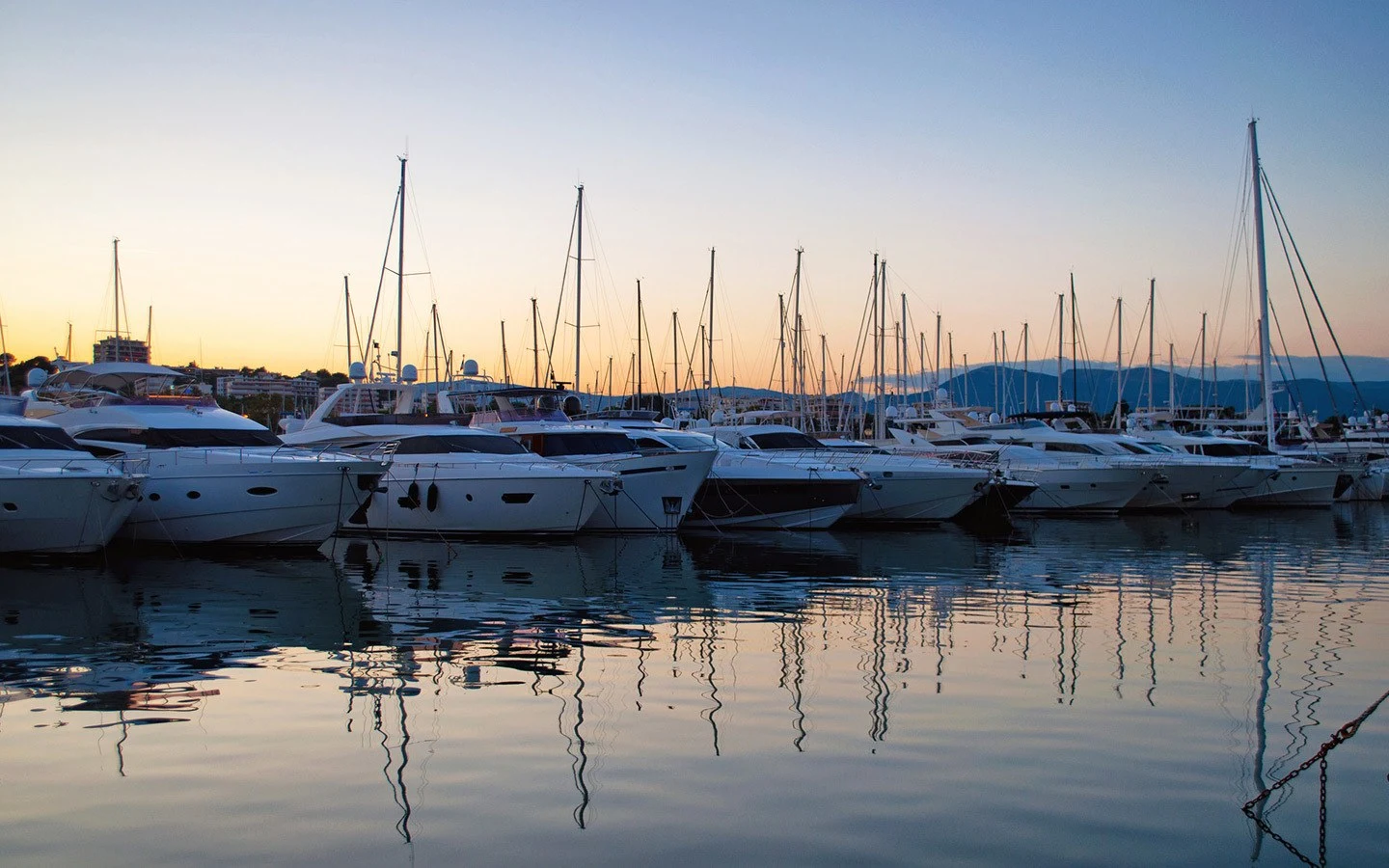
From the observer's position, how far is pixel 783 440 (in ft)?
105

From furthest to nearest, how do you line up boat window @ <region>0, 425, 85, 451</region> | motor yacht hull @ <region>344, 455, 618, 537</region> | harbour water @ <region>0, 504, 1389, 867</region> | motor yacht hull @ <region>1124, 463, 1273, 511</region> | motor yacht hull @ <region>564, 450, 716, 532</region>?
1. motor yacht hull @ <region>1124, 463, 1273, 511</region>
2. motor yacht hull @ <region>564, 450, 716, 532</region>
3. motor yacht hull @ <region>344, 455, 618, 537</region>
4. boat window @ <region>0, 425, 85, 451</region>
5. harbour water @ <region>0, 504, 1389, 867</region>

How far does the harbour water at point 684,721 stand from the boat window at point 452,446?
674 cm

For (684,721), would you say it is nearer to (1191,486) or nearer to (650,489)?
(650,489)

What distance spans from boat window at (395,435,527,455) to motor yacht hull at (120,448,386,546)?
9.86 ft

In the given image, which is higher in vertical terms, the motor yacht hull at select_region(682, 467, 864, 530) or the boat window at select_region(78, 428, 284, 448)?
the boat window at select_region(78, 428, 284, 448)

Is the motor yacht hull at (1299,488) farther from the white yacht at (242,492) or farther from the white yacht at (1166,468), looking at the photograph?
the white yacht at (242,492)

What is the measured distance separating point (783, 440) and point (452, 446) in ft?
33.4

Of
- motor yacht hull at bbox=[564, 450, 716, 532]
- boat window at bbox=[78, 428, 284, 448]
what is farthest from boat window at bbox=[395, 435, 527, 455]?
boat window at bbox=[78, 428, 284, 448]

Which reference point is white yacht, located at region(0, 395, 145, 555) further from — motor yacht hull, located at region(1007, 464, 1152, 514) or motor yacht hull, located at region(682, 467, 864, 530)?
motor yacht hull, located at region(1007, 464, 1152, 514)

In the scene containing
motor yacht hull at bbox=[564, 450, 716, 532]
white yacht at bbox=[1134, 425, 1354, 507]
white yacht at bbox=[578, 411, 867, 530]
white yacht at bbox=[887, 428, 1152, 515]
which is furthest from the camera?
white yacht at bbox=[1134, 425, 1354, 507]

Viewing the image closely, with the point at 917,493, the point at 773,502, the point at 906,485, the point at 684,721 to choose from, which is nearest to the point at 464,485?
the point at 773,502

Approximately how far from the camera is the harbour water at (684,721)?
653cm

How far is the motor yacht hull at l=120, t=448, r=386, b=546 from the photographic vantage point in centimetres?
2083

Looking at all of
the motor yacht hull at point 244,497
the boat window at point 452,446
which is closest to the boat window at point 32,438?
the motor yacht hull at point 244,497
